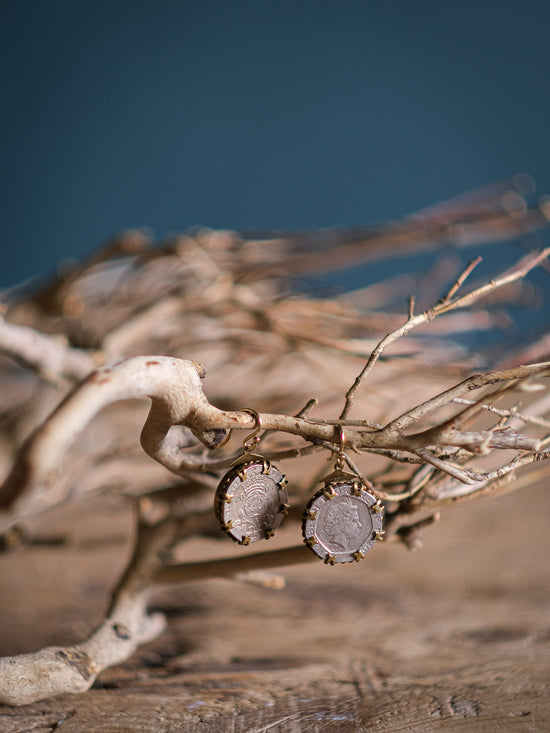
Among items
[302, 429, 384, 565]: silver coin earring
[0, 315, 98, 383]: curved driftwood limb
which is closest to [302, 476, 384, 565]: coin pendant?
[302, 429, 384, 565]: silver coin earring

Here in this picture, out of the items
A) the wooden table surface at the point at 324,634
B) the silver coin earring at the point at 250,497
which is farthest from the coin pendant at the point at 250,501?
the wooden table surface at the point at 324,634

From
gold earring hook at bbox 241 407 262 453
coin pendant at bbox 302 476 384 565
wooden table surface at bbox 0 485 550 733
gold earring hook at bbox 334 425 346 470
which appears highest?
gold earring hook at bbox 241 407 262 453

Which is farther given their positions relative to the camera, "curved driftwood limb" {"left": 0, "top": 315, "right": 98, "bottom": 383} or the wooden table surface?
"curved driftwood limb" {"left": 0, "top": 315, "right": 98, "bottom": 383}

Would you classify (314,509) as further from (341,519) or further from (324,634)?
(324,634)

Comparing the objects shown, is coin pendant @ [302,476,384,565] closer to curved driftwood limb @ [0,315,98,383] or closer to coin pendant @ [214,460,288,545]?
coin pendant @ [214,460,288,545]

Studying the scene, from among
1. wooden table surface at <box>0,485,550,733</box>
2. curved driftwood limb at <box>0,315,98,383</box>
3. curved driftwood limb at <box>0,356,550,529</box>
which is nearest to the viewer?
curved driftwood limb at <box>0,356,550,529</box>

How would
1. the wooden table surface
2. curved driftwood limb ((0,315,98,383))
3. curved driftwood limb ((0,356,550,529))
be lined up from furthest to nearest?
curved driftwood limb ((0,315,98,383))
the wooden table surface
curved driftwood limb ((0,356,550,529))

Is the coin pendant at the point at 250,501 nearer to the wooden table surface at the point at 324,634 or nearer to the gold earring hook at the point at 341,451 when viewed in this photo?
the gold earring hook at the point at 341,451
